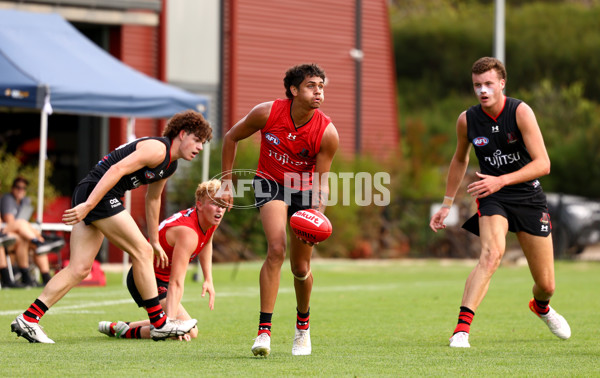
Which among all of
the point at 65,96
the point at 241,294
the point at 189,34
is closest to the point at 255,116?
the point at 241,294

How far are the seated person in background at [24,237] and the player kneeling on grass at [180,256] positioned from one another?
618cm

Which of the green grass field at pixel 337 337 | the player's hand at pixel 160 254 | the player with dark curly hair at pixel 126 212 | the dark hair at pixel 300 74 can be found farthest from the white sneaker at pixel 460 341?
the player's hand at pixel 160 254

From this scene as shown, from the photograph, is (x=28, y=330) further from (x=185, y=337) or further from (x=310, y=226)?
A: (x=310, y=226)

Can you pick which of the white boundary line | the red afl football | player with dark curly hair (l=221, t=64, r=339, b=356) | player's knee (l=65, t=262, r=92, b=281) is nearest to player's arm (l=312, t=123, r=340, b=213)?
player with dark curly hair (l=221, t=64, r=339, b=356)

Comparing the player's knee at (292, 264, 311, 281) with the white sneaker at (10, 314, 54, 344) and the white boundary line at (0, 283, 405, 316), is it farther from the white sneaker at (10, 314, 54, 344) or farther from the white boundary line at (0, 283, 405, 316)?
the white boundary line at (0, 283, 405, 316)

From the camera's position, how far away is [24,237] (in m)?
15.1

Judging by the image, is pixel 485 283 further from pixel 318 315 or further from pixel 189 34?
pixel 189 34

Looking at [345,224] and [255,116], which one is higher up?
[255,116]

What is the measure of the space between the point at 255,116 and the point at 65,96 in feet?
25.1

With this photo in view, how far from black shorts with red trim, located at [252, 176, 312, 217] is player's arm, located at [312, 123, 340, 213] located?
7 cm

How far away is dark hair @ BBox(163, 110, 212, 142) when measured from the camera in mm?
8328

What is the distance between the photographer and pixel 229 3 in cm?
2391

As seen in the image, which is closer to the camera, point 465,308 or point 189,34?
point 465,308

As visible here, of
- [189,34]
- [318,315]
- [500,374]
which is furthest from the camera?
[189,34]
